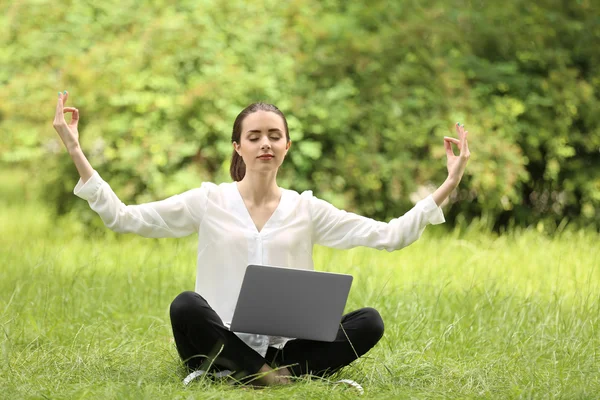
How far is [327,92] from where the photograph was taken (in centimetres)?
779

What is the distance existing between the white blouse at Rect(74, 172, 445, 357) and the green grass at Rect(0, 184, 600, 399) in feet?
1.33

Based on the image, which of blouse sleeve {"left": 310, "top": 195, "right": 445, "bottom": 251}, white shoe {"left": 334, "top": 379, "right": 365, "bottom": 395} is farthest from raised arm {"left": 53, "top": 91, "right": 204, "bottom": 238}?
white shoe {"left": 334, "top": 379, "right": 365, "bottom": 395}

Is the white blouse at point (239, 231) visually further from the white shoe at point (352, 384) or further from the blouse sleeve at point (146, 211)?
the white shoe at point (352, 384)

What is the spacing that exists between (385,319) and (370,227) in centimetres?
123

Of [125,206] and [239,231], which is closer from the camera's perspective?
[125,206]

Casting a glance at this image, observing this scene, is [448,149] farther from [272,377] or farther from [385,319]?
[385,319]

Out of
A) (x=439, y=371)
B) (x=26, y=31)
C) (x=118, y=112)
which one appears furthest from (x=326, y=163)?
(x=439, y=371)

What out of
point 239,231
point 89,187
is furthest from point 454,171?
point 89,187

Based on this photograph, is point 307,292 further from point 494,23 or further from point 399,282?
point 494,23

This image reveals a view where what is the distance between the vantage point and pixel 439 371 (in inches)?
155

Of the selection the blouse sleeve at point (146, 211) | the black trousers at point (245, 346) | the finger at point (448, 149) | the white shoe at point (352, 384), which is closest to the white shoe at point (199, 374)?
A: the black trousers at point (245, 346)

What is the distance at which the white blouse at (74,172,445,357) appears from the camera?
3666 millimetres

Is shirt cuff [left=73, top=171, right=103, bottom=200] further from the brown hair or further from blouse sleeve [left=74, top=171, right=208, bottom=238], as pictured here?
the brown hair

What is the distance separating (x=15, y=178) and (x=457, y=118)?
9.29 meters
